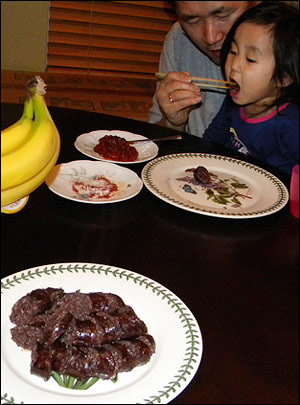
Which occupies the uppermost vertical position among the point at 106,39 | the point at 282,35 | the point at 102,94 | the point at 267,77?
the point at 282,35

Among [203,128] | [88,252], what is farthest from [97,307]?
[203,128]

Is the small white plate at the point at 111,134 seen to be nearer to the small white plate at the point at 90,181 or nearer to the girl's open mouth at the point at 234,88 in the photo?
the small white plate at the point at 90,181

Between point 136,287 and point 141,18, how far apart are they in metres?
2.94

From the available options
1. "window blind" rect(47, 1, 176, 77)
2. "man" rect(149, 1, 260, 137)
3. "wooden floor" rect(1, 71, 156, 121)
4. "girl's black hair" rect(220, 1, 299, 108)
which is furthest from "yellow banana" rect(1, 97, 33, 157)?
"window blind" rect(47, 1, 176, 77)

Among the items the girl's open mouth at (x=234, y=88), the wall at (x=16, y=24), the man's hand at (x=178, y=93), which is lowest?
the man's hand at (x=178, y=93)

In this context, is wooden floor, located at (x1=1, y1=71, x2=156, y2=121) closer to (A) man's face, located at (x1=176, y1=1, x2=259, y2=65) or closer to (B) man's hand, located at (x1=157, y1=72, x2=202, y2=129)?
(A) man's face, located at (x1=176, y1=1, x2=259, y2=65)

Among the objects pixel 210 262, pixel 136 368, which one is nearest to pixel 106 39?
pixel 210 262

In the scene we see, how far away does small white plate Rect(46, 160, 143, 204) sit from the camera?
3.44 feet

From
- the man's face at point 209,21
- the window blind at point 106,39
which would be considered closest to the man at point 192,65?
the man's face at point 209,21

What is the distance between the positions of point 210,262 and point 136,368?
0.97ft

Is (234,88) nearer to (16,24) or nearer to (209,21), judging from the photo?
(209,21)

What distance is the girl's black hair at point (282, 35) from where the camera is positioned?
1.15 meters

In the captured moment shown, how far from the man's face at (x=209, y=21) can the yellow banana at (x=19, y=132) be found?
481 millimetres

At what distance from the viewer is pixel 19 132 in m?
0.60
